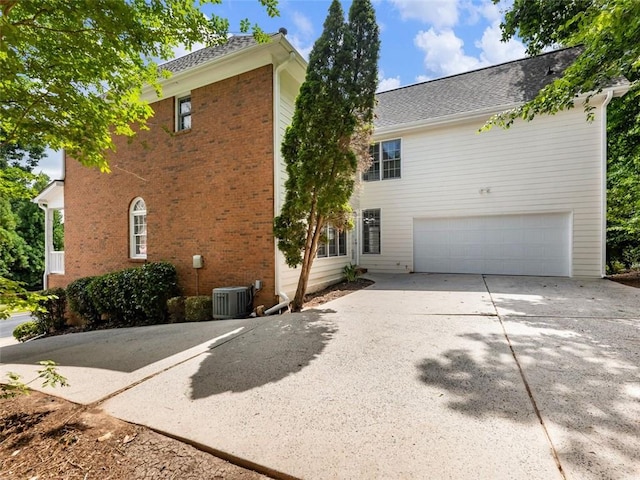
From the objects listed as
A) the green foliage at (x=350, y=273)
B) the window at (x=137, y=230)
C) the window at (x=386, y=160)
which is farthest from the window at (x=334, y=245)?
the window at (x=137, y=230)

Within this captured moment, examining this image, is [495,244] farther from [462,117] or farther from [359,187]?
[359,187]

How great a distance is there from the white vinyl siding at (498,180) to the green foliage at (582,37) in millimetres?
2281

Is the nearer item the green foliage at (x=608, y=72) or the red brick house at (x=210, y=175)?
the green foliage at (x=608, y=72)

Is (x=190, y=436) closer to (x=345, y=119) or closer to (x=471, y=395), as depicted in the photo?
(x=471, y=395)

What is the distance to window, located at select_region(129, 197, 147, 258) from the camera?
912 cm

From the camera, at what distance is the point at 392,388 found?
112 inches

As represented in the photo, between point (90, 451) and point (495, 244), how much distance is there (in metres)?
11.1

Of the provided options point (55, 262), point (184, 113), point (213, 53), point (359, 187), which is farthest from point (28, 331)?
point (359, 187)

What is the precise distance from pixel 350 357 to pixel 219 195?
556cm

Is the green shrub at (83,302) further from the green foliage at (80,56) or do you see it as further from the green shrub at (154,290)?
the green foliage at (80,56)

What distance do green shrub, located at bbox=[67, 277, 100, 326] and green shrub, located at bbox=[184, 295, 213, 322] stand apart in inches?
127

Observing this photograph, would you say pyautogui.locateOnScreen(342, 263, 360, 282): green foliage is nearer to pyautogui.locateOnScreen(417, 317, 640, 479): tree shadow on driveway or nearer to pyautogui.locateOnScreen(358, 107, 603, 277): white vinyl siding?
pyautogui.locateOnScreen(358, 107, 603, 277): white vinyl siding

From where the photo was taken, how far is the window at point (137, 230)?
9125 mm

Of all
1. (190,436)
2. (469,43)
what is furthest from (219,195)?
(469,43)
